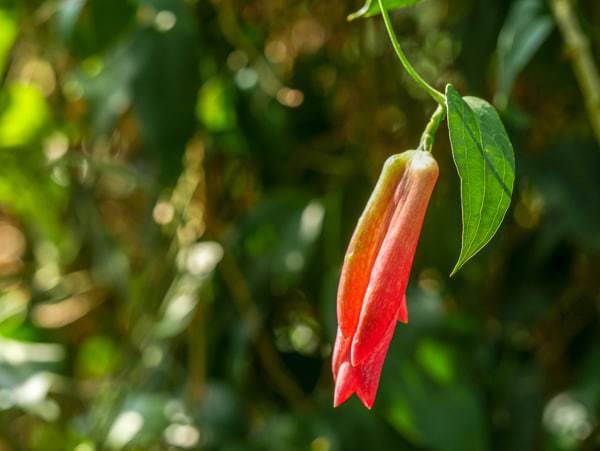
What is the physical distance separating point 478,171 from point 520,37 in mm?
325

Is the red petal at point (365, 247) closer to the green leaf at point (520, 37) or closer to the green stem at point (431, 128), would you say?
the green stem at point (431, 128)

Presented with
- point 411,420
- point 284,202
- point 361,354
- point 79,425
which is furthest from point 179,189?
point 361,354

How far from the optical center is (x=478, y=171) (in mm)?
398

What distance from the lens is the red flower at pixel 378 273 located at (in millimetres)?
402

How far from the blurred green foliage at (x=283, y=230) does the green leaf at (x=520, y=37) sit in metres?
0.15

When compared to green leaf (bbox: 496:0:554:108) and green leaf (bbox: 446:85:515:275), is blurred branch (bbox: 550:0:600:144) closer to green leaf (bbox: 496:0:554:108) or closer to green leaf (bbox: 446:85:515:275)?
green leaf (bbox: 496:0:554:108)

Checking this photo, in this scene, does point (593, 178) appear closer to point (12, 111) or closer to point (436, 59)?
point (436, 59)

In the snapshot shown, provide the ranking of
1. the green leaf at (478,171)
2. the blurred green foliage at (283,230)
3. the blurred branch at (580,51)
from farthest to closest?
1. the blurred green foliage at (283,230)
2. the blurred branch at (580,51)
3. the green leaf at (478,171)

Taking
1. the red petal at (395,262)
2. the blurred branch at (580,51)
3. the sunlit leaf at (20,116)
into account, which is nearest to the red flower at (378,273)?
the red petal at (395,262)

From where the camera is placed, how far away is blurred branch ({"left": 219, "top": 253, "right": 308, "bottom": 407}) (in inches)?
42.0

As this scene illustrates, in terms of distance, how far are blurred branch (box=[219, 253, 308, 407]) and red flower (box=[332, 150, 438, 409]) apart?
2.08 ft

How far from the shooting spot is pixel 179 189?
3.66ft

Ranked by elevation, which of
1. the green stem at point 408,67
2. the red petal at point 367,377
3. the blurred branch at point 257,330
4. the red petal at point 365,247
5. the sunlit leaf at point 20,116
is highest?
the green stem at point 408,67

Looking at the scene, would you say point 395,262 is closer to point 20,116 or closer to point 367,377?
point 367,377
